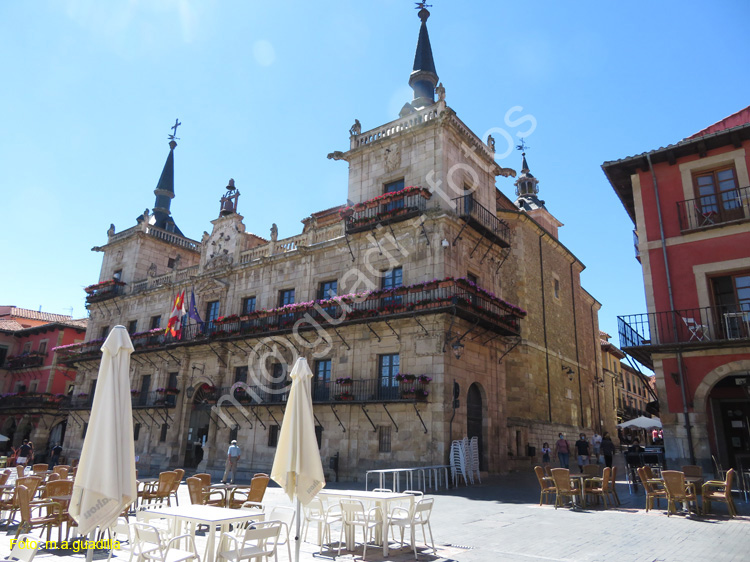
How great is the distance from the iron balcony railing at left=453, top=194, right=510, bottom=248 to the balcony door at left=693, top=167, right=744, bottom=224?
23.7ft

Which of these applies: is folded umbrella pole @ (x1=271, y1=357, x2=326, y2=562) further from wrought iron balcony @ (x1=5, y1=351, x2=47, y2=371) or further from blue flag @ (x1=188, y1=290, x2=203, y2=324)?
wrought iron balcony @ (x1=5, y1=351, x2=47, y2=371)

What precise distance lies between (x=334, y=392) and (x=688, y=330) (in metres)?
11.8

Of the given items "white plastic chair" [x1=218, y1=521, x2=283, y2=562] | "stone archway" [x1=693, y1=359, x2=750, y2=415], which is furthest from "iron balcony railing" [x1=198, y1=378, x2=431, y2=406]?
"white plastic chair" [x1=218, y1=521, x2=283, y2=562]

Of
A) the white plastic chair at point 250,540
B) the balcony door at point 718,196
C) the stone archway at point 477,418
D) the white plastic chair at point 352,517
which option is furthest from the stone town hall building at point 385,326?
the white plastic chair at point 250,540

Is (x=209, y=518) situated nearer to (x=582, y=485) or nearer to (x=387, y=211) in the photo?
(x=582, y=485)

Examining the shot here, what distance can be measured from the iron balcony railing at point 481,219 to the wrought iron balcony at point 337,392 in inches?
255

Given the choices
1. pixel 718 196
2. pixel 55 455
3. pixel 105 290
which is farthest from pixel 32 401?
pixel 718 196

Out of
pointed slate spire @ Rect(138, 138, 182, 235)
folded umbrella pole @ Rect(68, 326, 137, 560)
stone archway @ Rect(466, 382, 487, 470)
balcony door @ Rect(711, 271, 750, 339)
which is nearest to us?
folded umbrella pole @ Rect(68, 326, 137, 560)

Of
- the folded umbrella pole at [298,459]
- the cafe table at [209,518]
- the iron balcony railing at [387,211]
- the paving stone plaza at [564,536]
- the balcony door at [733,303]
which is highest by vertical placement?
the iron balcony railing at [387,211]

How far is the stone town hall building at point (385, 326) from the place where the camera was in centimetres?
1792

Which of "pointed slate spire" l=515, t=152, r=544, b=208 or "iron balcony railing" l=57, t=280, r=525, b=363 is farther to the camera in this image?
"pointed slate spire" l=515, t=152, r=544, b=208

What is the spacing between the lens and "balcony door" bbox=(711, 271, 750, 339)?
43.7ft

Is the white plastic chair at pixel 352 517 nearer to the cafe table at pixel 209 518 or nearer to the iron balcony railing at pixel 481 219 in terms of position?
the cafe table at pixel 209 518

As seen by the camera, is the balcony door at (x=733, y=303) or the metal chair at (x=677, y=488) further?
the balcony door at (x=733, y=303)
